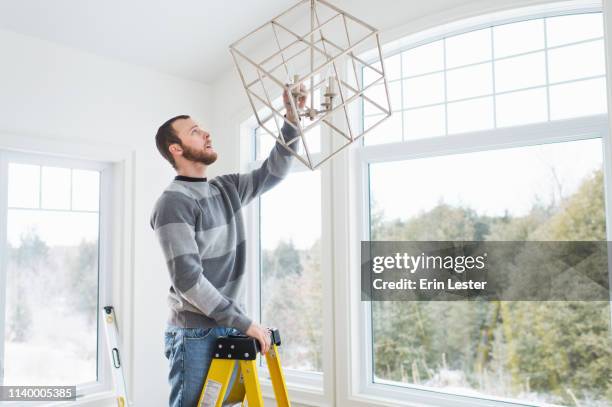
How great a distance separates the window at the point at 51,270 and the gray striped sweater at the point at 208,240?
113 centimetres

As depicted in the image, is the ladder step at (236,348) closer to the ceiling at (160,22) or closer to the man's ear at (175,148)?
the man's ear at (175,148)

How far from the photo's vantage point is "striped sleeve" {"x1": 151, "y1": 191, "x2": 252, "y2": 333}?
6.06 feet

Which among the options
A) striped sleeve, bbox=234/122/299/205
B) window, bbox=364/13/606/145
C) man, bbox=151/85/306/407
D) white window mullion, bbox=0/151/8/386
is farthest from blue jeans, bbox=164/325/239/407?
window, bbox=364/13/606/145

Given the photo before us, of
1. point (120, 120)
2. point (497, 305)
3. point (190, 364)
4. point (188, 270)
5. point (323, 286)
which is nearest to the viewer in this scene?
point (188, 270)

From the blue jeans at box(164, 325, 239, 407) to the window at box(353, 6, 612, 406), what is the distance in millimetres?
1184

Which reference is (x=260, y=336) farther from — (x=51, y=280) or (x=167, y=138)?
(x=51, y=280)

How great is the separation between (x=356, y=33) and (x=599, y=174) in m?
1.43

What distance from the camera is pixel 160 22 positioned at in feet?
9.68

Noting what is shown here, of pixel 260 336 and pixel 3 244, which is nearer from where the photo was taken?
pixel 260 336

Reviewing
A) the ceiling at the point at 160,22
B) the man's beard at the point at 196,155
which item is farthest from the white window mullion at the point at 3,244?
the man's beard at the point at 196,155

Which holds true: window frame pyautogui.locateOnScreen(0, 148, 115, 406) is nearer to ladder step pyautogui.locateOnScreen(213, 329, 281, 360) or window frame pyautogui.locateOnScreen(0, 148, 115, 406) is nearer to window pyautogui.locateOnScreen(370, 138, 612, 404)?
ladder step pyautogui.locateOnScreen(213, 329, 281, 360)

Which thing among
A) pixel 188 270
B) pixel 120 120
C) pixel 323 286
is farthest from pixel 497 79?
pixel 120 120

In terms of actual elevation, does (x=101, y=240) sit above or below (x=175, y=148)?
below

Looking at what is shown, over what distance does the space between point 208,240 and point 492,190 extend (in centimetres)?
145
